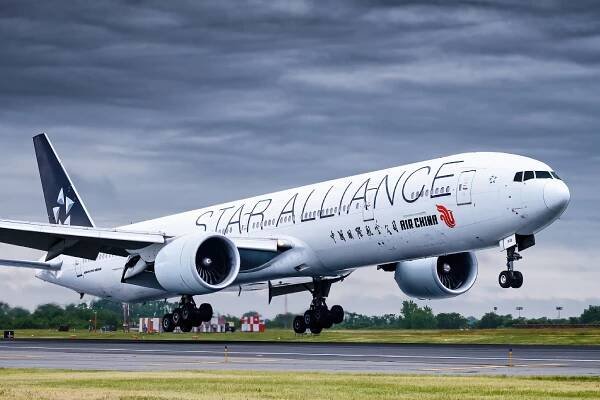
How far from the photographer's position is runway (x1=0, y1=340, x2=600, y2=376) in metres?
34.6

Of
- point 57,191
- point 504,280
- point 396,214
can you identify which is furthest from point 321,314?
point 57,191

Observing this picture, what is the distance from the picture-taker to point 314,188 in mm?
55250

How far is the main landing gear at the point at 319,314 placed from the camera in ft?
196

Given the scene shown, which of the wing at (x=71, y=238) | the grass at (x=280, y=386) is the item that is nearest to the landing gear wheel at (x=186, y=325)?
the wing at (x=71, y=238)

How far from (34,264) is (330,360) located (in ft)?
105

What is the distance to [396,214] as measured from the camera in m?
47.9

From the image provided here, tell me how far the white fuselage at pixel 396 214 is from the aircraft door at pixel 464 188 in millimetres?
41

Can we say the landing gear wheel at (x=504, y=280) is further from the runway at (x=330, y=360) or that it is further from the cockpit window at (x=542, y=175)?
the cockpit window at (x=542, y=175)

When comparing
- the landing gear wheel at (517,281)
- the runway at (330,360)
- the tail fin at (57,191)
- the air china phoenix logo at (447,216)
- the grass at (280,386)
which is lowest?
the grass at (280,386)

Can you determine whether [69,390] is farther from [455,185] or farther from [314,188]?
[314,188]

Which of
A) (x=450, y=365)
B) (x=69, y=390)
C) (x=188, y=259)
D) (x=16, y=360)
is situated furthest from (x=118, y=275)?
(x=69, y=390)

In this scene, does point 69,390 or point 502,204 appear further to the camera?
point 502,204

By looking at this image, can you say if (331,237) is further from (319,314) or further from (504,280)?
(504,280)

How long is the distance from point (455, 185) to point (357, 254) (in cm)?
732
